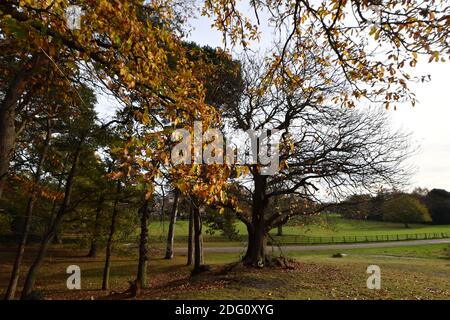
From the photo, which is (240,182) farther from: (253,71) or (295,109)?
(253,71)

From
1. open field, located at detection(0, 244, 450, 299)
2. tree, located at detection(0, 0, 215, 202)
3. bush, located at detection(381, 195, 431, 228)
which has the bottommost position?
open field, located at detection(0, 244, 450, 299)

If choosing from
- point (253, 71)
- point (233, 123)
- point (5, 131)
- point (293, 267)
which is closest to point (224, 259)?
point (293, 267)

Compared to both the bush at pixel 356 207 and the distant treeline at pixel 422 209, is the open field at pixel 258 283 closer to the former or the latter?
the bush at pixel 356 207

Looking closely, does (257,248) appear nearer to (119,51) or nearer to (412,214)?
(119,51)

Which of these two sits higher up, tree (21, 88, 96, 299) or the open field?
tree (21, 88, 96, 299)

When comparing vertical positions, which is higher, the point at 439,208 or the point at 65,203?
the point at 439,208

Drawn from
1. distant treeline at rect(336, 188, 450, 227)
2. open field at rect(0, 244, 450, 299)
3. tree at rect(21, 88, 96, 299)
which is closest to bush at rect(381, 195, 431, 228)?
distant treeline at rect(336, 188, 450, 227)

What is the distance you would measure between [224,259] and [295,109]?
16.7 m

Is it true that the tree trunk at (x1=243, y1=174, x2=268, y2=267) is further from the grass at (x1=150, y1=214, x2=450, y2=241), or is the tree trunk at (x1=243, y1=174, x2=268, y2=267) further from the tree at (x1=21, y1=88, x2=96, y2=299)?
the tree at (x1=21, y1=88, x2=96, y2=299)

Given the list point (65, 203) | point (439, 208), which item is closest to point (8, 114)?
point (65, 203)

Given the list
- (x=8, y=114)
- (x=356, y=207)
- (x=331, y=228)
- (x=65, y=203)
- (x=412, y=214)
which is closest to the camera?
(x=8, y=114)

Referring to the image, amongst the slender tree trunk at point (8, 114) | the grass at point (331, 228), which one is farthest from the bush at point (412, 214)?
the slender tree trunk at point (8, 114)

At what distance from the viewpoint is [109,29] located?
195 inches

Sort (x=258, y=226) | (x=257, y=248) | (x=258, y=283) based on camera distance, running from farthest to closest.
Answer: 1. (x=258, y=226)
2. (x=257, y=248)
3. (x=258, y=283)
